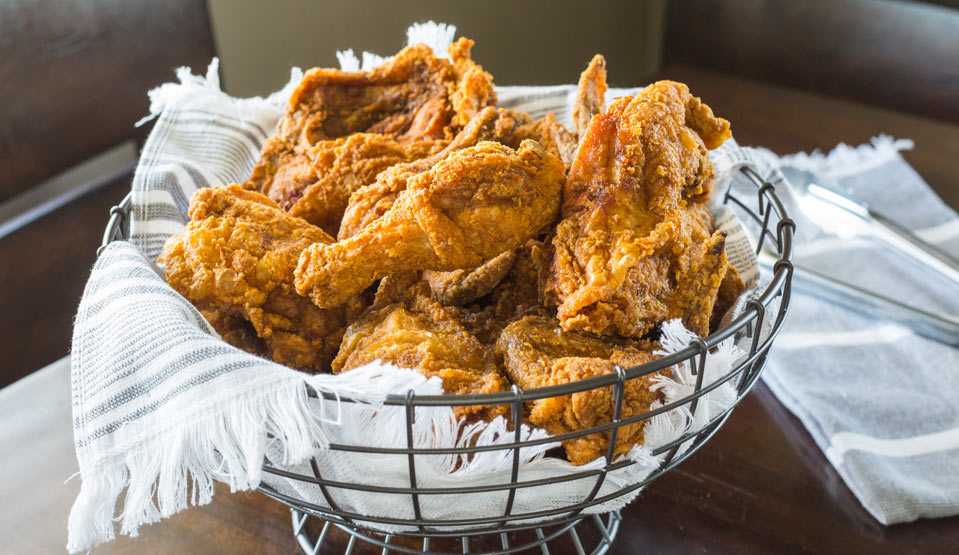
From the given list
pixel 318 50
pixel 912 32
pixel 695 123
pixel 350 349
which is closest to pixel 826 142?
pixel 912 32

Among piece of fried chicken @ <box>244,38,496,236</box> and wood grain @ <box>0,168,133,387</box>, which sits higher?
piece of fried chicken @ <box>244,38,496,236</box>

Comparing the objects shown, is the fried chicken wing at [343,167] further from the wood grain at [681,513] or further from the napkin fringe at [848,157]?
the napkin fringe at [848,157]

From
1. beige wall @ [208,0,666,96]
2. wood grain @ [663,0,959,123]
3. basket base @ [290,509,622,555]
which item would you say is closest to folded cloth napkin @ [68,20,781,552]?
basket base @ [290,509,622,555]

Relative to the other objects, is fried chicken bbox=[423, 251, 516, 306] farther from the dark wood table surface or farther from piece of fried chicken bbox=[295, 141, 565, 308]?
the dark wood table surface

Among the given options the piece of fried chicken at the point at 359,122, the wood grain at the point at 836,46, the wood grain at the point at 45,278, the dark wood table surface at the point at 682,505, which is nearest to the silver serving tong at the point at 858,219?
the dark wood table surface at the point at 682,505

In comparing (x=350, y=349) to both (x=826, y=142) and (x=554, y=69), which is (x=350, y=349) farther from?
(x=554, y=69)

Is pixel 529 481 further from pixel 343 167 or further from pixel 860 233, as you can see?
pixel 860 233

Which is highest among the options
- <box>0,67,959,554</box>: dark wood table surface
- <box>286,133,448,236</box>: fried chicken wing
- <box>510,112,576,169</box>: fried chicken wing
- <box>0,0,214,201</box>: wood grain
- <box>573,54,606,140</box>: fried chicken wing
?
<box>573,54,606,140</box>: fried chicken wing
